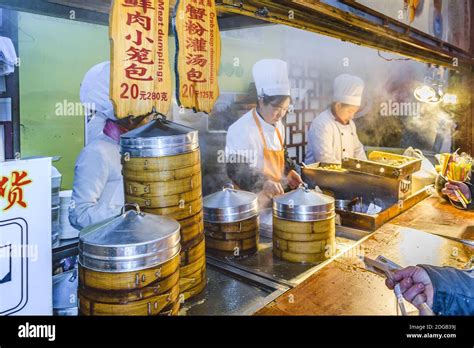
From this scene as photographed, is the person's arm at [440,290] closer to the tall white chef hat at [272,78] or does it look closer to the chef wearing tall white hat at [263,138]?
the chef wearing tall white hat at [263,138]

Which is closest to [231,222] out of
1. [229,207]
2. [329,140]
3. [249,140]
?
[229,207]

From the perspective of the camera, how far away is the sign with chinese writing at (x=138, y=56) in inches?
82.3

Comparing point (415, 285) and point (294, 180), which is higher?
point (294, 180)

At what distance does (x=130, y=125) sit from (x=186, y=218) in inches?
47.5

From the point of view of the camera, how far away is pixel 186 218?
2.02 metres

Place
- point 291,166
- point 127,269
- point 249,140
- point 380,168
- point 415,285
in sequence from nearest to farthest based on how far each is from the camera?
1. point 127,269
2. point 415,285
3. point 380,168
4. point 291,166
5. point 249,140

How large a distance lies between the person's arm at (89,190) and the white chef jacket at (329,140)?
3.70 metres

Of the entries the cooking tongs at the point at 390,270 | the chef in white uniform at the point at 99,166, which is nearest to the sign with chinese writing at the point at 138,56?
the chef in white uniform at the point at 99,166

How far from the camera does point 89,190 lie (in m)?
2.74

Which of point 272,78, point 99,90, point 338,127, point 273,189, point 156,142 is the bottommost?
point 273,189

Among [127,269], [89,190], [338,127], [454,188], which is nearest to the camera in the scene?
[127,269]

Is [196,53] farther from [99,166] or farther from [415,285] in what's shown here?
[415,285]

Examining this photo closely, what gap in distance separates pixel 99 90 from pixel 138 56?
744 mm

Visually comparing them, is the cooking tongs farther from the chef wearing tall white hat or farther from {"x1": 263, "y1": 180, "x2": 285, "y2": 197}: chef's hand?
the chef wearing tall white hat
